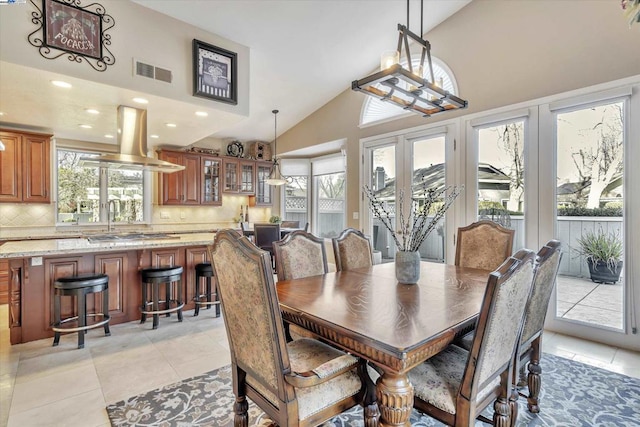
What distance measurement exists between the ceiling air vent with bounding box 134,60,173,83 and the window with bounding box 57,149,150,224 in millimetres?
2541

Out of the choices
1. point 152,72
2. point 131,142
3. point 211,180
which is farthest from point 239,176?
point 152,72

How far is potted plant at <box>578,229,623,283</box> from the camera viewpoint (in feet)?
9.95

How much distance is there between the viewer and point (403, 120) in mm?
4574

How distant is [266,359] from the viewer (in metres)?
1.28

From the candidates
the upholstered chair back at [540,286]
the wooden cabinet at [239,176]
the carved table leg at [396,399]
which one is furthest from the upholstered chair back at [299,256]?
the wooden cabinet at [239,176]

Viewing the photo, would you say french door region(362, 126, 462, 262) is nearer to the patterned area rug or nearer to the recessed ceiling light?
the patterned area rug

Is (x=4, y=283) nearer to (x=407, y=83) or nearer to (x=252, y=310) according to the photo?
(x=252, y=310)

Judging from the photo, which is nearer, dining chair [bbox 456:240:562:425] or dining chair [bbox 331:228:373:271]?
dining chair [bbox 456:240:562:425]

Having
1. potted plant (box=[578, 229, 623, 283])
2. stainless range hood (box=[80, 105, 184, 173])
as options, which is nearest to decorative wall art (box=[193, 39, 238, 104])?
stainless range hood (box=[80, 105, 184, 173])

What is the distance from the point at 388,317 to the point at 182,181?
17.5 ft

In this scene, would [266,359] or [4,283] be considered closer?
[266,359]

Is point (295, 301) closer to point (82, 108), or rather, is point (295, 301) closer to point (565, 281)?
point (565, 281)

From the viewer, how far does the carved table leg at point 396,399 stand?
48.4 inches

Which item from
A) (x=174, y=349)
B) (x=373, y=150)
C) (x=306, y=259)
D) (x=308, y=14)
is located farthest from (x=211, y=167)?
(x=306, y=259)
